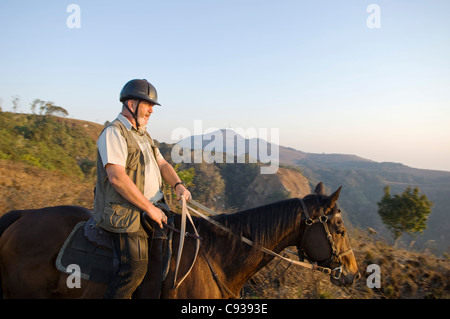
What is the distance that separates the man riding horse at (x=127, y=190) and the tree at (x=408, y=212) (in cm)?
1722

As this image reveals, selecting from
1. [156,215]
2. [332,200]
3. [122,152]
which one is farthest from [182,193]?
[332,200]

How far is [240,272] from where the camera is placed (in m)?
2.96

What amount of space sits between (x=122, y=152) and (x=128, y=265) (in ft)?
3.64

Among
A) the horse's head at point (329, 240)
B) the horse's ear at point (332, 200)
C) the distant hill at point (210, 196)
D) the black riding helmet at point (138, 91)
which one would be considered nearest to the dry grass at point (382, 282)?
the distant hill at point (210, 196)

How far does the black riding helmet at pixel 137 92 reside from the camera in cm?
285

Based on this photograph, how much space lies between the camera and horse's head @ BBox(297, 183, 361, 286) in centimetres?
293

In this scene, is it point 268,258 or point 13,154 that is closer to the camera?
point 268,258

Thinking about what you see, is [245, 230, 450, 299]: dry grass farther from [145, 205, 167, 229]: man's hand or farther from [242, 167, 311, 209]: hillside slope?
[242, 167, 311, 209]: hillside slope

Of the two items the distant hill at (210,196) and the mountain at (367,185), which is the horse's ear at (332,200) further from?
the mountain at (367,185)
